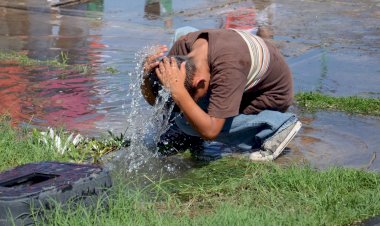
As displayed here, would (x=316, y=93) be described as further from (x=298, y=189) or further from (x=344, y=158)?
(x=298, y=189)

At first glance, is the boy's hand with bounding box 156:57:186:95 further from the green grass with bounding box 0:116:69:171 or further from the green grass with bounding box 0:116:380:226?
the green grass with bounding box 0:116:69:171

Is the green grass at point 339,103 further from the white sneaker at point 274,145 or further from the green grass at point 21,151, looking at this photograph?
the green grass at point 21,151

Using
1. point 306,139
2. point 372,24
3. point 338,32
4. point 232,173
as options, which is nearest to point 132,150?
point 232,173

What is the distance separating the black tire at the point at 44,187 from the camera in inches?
143

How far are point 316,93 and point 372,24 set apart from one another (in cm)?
419

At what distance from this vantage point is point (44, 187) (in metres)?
3.76

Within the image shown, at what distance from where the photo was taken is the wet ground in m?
5.98

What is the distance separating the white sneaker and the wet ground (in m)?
0.11

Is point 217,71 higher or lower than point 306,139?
higher

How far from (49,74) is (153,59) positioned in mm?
2824

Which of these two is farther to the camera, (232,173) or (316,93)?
(316,93)

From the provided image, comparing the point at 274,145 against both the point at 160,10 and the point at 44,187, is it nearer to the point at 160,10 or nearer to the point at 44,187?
the point at 44,187

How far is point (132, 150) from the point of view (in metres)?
5.34

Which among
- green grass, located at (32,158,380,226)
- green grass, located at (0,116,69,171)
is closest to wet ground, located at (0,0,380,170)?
green grass, located at (32,158,380,226)
